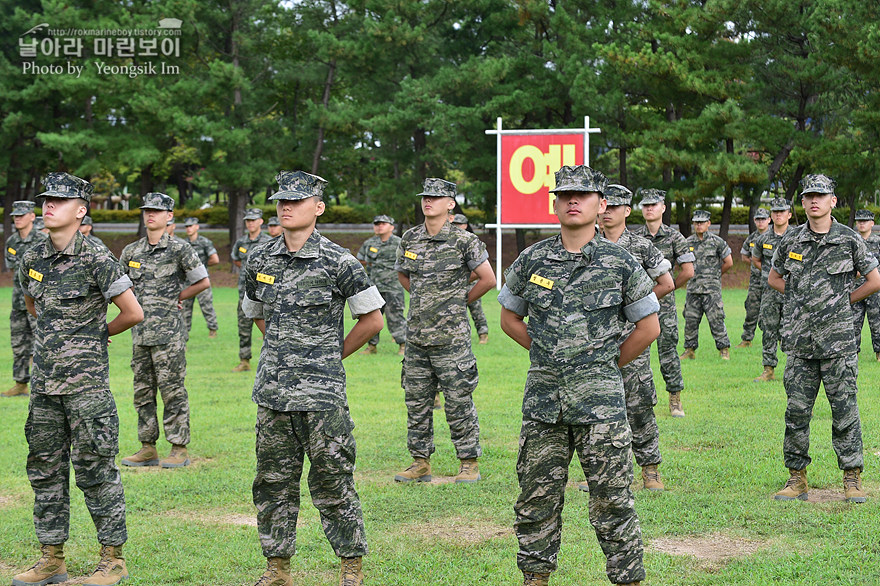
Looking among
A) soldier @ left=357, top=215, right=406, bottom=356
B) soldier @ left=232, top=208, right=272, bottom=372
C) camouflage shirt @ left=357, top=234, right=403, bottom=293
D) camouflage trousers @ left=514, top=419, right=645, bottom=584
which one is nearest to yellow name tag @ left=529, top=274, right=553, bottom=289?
camouflage trousers @ left=514, top=419, right=645, bottom=584

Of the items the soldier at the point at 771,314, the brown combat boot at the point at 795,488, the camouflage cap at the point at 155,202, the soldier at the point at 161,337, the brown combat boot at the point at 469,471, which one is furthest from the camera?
the soldier at the point at 771,314

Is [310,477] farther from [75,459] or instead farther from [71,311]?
[71,311]

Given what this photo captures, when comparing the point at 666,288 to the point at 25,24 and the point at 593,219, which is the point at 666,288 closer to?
the point at 593,219

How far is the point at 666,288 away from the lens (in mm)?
7895

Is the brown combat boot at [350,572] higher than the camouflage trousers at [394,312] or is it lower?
lower

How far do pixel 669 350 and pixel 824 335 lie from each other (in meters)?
Result: 3.29

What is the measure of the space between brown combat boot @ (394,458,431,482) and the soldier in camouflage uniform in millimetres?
3171

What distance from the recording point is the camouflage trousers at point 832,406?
7.27m

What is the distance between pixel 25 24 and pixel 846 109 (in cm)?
3173

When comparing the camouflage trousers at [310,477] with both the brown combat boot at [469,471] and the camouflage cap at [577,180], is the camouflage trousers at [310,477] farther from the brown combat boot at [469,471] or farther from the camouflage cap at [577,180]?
the brown combat boot at [469,471]

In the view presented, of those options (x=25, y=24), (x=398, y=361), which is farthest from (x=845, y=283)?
(x=25, y=24)

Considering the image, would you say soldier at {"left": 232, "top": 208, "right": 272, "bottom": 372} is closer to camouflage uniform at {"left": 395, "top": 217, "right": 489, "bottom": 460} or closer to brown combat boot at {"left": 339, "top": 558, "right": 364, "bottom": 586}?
camouflage uniform at {"left": 395, "top": 217, "right": 489, "bottom": 460}

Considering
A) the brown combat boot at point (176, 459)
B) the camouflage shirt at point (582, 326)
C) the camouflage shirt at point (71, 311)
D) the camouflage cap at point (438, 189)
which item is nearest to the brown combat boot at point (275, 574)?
the camouflage shirt at point (71, 311)

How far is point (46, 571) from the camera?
589 cm
